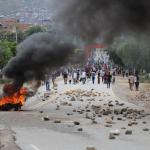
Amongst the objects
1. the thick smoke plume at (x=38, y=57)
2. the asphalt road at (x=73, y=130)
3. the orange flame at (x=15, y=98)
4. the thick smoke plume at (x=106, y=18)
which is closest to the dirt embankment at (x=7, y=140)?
the asphalt road at (x=73, y=130)

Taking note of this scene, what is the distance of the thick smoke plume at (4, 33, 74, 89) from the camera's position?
86.6 feet

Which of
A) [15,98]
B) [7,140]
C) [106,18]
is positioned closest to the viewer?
[7,140]

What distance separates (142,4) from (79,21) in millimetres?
3764

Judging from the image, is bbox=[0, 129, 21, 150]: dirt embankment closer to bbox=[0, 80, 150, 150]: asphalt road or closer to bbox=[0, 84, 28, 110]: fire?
bbox=[0, 80, 150, 150]: asphalt road

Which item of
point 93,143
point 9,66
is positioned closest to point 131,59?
point 9,66

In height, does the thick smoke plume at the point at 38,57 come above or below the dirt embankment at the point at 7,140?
above

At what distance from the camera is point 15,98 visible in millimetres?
26391

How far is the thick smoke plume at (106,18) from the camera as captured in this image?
748 inches

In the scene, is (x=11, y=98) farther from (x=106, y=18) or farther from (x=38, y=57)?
(x=106, y=18)

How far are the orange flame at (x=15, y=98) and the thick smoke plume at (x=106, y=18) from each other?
5.10m

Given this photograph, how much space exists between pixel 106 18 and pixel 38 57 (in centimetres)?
665

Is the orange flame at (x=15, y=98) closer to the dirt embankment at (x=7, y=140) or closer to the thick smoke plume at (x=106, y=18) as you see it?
the thick smoke plume at (x=106, y=18)

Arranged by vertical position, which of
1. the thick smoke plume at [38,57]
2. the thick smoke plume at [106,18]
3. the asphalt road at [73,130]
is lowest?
the asphalt road at [73,130]

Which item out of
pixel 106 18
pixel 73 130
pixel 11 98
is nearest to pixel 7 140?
pixel 73 130
